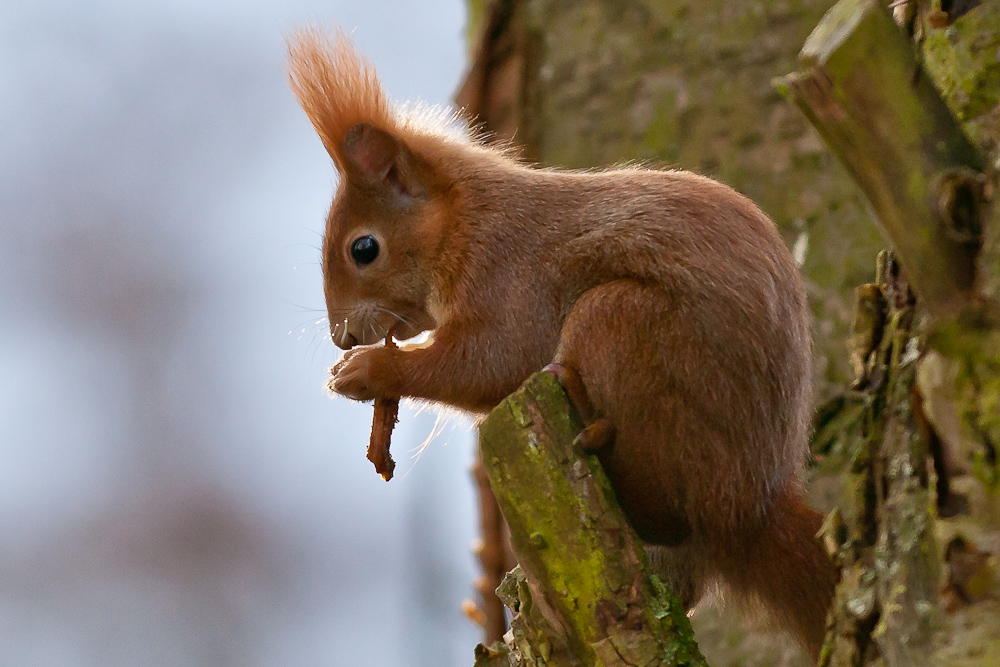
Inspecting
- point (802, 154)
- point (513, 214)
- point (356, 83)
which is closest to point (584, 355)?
point (513, 214)

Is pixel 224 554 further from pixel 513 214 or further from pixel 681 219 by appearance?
pixel 681 219

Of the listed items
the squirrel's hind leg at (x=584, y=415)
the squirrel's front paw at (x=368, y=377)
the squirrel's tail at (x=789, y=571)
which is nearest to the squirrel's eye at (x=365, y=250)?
the squirrel's front paw at (x=368, y=377)

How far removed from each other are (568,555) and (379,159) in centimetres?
A: 96

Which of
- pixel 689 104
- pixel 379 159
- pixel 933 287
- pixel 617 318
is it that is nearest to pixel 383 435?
pixel 617 318

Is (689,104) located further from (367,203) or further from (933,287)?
(933,287)

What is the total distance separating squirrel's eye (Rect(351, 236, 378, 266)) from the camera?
1.81 meters

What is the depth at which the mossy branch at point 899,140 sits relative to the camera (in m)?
0.87

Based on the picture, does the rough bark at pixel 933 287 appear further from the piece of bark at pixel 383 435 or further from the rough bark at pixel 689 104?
the rough bark at pixel 689 104

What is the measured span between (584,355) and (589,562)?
1.05ft

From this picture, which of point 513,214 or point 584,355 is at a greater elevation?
point 513,214

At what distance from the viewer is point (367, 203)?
186cm

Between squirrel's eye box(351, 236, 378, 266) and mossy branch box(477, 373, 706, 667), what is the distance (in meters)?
0.64

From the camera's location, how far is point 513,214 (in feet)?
5.47

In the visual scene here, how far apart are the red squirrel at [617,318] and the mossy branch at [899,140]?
450mm
